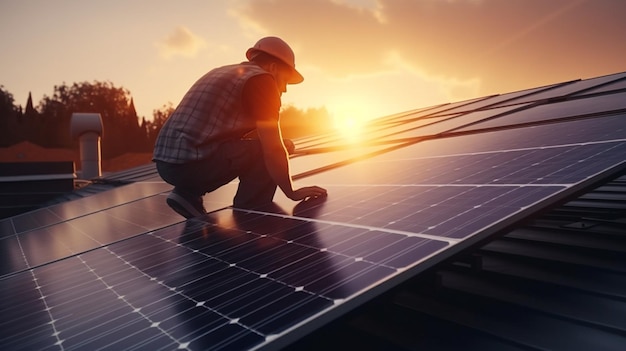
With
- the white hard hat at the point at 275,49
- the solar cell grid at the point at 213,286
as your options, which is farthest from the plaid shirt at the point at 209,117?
the solar cell grid at the point at 213,286

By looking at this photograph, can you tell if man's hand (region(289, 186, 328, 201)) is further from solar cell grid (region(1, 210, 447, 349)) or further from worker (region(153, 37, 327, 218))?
solar cell grid (region(1, 210, 447, 349))

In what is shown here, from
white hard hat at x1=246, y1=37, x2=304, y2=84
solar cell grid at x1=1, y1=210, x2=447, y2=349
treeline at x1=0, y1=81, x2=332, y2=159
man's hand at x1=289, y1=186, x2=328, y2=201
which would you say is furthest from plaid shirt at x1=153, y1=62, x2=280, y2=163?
treeline at x1=0, y1=81, x2=332, y2=159

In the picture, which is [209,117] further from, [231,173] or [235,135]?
[231,173]

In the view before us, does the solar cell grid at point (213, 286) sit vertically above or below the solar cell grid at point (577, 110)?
below

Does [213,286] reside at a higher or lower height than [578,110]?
lower

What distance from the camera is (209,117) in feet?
14.3

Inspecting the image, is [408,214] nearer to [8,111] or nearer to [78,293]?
[78,293]

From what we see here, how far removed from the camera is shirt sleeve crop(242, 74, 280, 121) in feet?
13.8

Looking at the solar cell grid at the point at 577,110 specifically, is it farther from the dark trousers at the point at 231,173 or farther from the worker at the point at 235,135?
the dark trousers at the point at 231,173

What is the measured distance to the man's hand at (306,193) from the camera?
414 centimetres

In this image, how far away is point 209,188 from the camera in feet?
15.9

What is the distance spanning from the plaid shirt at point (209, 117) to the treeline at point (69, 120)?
185 feet

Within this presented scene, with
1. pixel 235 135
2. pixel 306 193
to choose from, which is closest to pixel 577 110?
pixel 306 193

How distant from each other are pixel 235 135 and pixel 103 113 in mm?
83160
